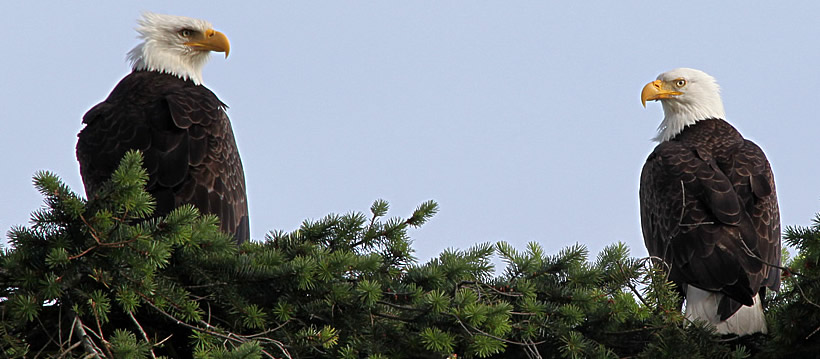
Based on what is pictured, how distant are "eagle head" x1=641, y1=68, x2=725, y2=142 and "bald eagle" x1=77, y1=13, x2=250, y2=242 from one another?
3658 mm

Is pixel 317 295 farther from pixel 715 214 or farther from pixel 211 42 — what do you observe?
pixel 211 42

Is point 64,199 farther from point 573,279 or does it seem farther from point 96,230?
point 573,279

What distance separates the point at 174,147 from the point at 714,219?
11.0 ft

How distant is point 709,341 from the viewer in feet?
13.4

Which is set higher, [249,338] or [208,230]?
[208,230]

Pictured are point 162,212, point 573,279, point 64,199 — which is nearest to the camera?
point 64,199

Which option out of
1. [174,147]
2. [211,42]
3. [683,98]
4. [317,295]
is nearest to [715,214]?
[683,98]

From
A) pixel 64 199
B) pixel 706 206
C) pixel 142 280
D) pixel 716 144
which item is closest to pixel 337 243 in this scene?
pixel 142 280

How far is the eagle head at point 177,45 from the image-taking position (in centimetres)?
679

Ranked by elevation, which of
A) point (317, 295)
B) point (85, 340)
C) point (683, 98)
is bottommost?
point (85, 340)

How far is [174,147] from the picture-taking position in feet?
17.6

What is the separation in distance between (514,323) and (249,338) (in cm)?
113

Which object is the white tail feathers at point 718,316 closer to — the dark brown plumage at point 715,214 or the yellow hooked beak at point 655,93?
the dark brown plumage at point 715,214

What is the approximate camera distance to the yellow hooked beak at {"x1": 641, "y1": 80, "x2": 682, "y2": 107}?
7691 mm
